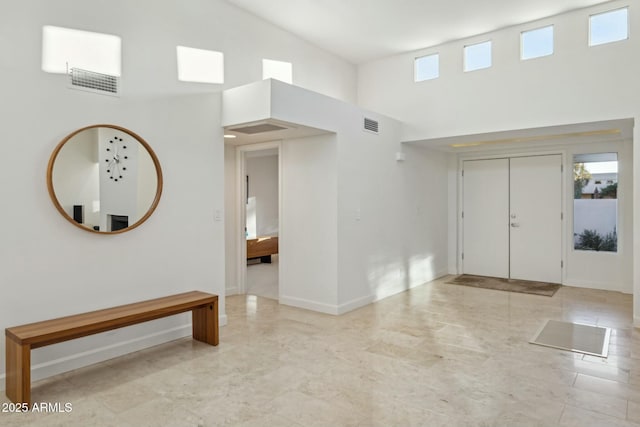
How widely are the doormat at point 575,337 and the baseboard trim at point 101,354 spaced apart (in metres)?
3.37

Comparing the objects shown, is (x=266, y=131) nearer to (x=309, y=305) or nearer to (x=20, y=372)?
(x=309, y=305)

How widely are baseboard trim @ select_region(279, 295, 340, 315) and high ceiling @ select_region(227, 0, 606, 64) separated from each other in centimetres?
339

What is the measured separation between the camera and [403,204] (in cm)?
612

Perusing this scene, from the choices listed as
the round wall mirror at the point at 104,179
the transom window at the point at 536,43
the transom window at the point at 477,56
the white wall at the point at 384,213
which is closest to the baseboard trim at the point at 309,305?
the white wall at the point at 384,213

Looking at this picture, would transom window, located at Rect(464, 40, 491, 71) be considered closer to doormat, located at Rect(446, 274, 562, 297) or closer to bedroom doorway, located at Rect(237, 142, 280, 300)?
Answer: bedroom doorway, located at Rect(237, 142, 280, 300)

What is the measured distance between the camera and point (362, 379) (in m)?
3.12

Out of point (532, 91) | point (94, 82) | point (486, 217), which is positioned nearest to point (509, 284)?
point (486, 217)

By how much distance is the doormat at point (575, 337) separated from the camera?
3.75 metres

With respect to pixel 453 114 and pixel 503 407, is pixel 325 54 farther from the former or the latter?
pixel 503 407

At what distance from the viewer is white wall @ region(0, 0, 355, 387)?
2996 mm

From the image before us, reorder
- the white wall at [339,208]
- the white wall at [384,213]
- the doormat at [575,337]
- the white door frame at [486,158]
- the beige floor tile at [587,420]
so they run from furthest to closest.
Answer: the white door frame at [486,158] → the white wall at [384,213] → the white wall at [339,208] → the doormat at [575,337] → the beige floor tile at [587,420]

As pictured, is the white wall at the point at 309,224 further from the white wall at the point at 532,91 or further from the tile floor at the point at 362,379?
the white wall at the point at 532,91

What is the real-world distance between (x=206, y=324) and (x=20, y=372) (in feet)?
4.86

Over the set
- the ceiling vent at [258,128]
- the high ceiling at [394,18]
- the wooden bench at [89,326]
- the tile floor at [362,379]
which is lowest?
the tile floor at [362,379]
